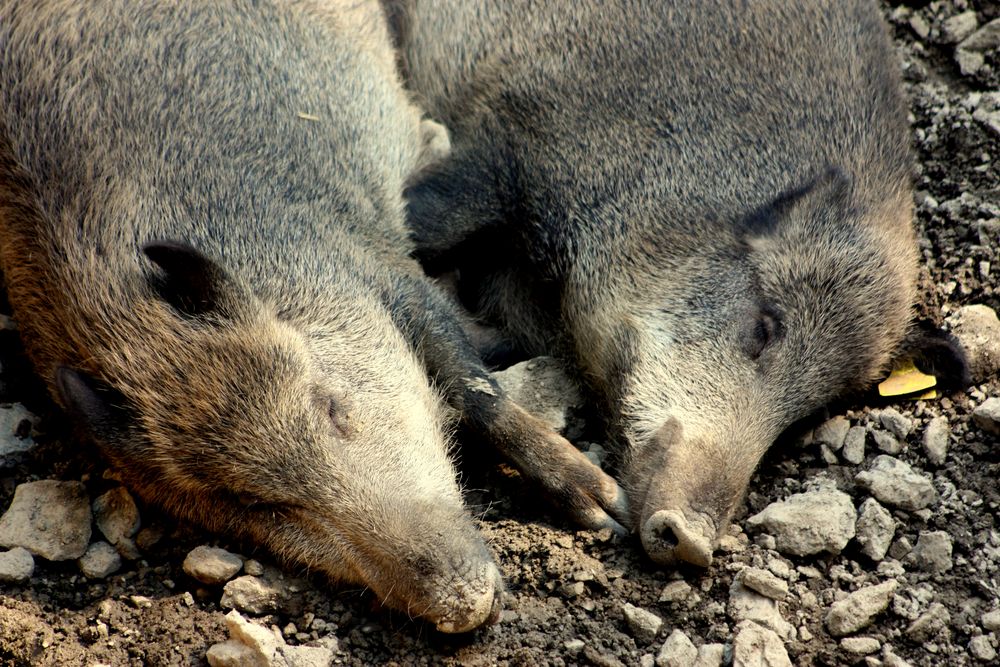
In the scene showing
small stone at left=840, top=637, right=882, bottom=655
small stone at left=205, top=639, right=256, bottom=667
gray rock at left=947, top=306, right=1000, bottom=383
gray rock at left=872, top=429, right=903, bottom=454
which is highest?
gray rock at left=947, top=306, right=1000, bottom=383

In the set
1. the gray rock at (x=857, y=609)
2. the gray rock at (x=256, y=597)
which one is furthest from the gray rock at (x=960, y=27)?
the gray rock at (x=256, y=597)

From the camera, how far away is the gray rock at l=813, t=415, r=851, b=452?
427cm

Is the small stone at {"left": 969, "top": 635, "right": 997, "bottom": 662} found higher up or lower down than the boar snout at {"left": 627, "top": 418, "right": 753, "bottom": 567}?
lower down

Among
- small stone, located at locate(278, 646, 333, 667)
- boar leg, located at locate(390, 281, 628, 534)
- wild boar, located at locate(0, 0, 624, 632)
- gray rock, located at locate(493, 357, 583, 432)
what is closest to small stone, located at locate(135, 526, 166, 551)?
wild boar, located at locate(0, 0, 624, 632)

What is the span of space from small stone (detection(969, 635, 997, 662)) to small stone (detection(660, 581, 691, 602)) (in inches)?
35.4

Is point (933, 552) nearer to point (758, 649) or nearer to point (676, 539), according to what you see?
point (758, 649)

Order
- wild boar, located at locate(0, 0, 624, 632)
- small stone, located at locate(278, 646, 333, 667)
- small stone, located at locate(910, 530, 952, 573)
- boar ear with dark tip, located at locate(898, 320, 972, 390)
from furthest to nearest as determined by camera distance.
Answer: boar ear with dark tip, located at locate(898, 320, 972, 390), small stone, located at locate(910, 530, 952, 573), wild boar, located at locate(0, 0, 624, 632), small stone, located at locate(278, 646, 333, 667)

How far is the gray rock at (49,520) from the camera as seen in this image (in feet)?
12.7

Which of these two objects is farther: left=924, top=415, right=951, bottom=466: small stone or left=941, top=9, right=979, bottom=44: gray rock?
left=941, top=9, right=979, bottom=44: gray rock

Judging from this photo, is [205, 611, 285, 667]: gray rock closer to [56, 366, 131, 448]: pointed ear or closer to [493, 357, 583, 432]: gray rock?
[56, 366, 131, 448]: pointed ear

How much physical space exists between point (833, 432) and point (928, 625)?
98 centimetres

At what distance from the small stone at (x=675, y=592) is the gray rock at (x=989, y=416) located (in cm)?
141

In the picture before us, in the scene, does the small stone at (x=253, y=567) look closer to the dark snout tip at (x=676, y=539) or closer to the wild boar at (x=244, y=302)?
the wild boar at (x=244, y=302)

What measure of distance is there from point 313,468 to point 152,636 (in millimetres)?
790
